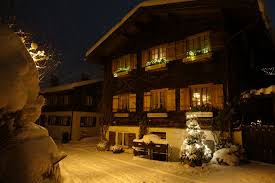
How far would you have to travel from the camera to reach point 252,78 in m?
16.4

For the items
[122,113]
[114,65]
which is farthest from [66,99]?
[122,113]

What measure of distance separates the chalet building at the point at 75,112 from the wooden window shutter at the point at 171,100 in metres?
14.7

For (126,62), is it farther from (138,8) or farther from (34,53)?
(34,53)

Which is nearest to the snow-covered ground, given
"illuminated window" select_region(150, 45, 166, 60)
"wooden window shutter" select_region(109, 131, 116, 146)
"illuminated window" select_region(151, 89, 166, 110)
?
"illuminated window" select_region(151, 89, 166, 110)

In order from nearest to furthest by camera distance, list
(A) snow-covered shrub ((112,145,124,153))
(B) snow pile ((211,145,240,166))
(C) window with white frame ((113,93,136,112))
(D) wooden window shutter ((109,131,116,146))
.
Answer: (B) snow pile ((211,145,240,166)) → (A) snow-covered shrub ((112,145,124,153)) → (C) window with white frame ((113,93,136,112)) → (D) wooden window shutter ((109,131,116,146))

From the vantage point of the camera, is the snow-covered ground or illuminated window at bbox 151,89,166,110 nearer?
the snow-covered ground

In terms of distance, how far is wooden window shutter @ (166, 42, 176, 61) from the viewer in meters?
16.1

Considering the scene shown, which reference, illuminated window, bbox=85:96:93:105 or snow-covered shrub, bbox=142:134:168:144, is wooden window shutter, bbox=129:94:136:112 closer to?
snow-covered shrub, bbox=142:134:168:144

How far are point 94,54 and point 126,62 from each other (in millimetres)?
3652

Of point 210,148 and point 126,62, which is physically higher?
point 126,62

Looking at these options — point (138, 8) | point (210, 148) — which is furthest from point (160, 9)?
point (210, 148)

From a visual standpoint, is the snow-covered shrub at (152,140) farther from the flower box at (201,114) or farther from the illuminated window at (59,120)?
the illuminated window at (59,120)

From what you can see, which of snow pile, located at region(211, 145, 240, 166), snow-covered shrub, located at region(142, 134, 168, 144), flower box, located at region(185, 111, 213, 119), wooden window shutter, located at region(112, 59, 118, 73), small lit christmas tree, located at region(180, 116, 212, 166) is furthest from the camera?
wooden window shutter, located at region(112, 59, 118, 73)

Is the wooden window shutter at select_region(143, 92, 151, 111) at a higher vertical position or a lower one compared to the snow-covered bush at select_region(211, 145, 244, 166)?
higher
